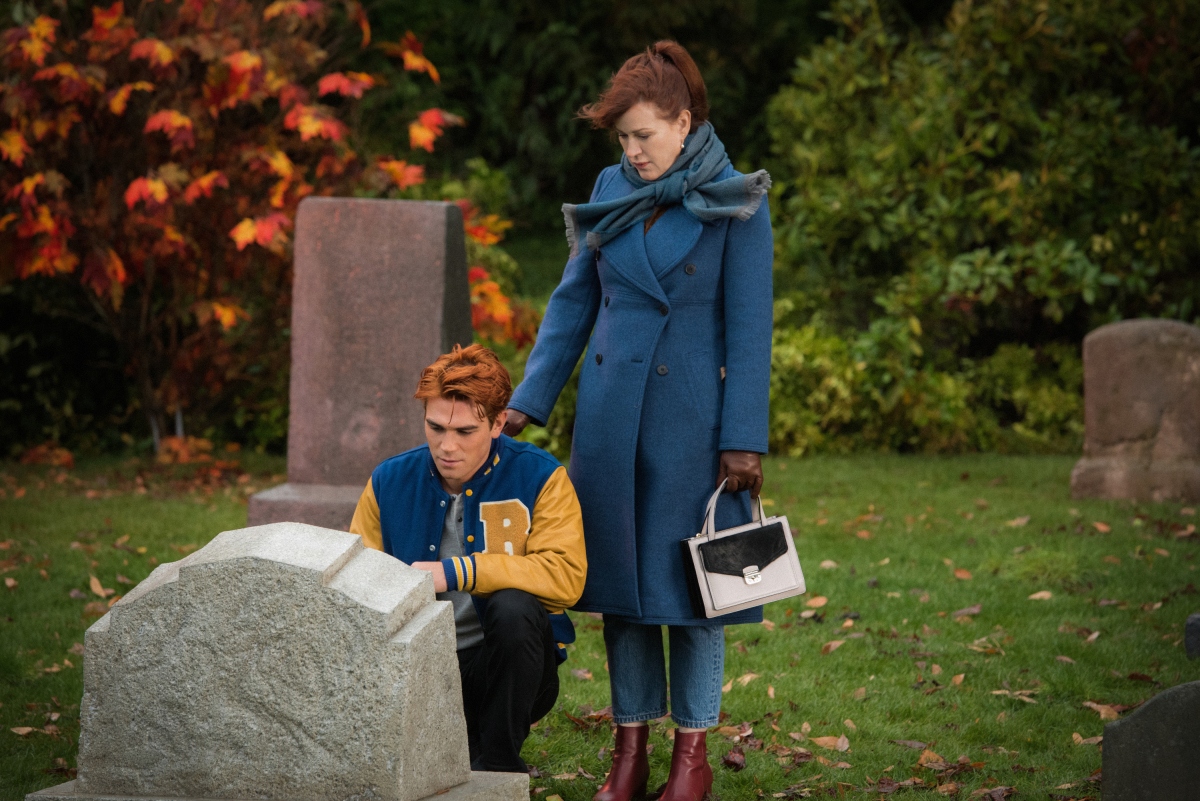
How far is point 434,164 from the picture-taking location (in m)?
12.5

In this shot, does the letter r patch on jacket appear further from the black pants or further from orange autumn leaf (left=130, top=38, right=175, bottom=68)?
orange autumn leaf (left=130, top=38, right=175, bottom=68)

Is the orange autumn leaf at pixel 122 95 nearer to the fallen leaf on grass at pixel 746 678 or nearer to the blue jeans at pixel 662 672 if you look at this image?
the fallen leaf on grass at pixel 746 678

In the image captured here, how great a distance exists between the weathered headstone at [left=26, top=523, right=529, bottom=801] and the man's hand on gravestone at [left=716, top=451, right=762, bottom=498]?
0.89 m

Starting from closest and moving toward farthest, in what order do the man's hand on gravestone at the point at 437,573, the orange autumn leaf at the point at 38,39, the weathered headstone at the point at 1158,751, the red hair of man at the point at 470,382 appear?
the weathered headstone at the point at 1158,751, the man's hand on gravestone at the point at 437,573, the red hair of man at the point at 470,382, the orange autumn leaf at the point at 38,39

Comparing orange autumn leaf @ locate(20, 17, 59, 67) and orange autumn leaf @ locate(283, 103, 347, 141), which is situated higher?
orange autumn leaf @ locate(20, 17, 59, 67)

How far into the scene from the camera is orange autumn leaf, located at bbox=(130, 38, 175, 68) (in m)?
6.61

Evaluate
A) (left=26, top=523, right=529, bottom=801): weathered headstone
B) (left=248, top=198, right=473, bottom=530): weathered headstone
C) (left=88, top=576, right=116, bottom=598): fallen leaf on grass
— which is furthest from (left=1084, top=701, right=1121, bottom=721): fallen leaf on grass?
(left=88, top=576, right=116, bottom=598): fallen leaf on grass

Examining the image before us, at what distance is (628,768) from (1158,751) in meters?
1.26

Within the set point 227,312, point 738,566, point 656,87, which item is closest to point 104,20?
point 227,312

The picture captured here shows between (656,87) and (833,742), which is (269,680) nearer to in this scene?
(656,87)

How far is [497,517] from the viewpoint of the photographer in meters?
2.75

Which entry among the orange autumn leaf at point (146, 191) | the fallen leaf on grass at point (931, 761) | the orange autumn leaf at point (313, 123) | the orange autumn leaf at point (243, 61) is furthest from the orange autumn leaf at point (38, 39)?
the fallen leaf on grass at point (931, 761)

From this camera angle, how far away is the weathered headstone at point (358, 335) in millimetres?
4766

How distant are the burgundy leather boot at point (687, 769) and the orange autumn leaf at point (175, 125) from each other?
16.8ft
